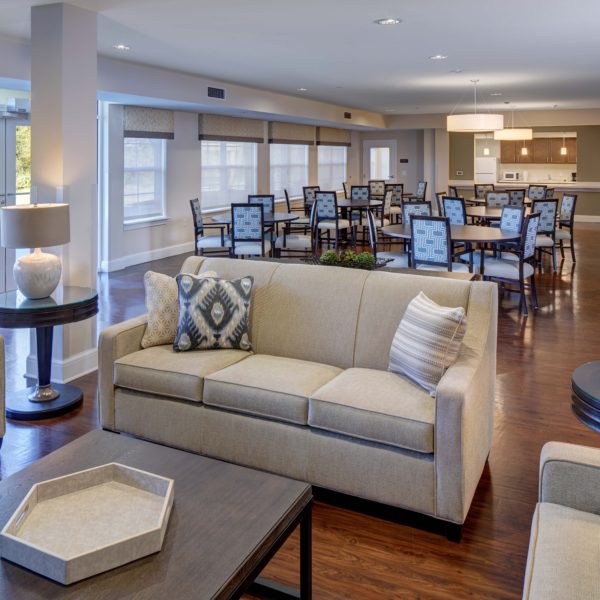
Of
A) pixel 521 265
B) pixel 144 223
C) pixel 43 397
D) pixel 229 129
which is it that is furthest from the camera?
pixel 229 129

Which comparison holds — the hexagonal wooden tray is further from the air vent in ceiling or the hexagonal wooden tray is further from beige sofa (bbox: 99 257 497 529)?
the air vent in ceiling

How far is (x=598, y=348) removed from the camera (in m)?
5.09

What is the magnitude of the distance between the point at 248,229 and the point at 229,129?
11.8 feet

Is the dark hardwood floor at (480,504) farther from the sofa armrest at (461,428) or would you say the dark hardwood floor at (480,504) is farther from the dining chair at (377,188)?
the dining chair at (377,188)

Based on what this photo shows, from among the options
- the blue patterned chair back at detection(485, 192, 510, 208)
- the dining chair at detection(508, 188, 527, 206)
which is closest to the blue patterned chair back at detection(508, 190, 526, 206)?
the dining chair at detection(508, 188, 527, 206)

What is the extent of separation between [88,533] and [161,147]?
8.40 m

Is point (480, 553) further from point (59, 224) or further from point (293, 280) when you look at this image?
point (59, 224)

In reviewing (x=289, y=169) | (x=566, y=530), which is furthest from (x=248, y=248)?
(x=566, y=530)

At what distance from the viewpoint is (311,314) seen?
3.36m

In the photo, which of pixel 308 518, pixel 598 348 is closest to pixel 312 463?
pixel 308 518

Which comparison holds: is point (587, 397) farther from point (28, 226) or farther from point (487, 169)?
point (487, 169)

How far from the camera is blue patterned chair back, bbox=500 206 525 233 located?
688 centimetres

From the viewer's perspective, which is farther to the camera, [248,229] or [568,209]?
[568,209]

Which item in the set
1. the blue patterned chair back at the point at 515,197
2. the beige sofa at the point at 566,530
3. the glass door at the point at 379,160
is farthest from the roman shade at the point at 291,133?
the beige sofa at the point at 566,530
